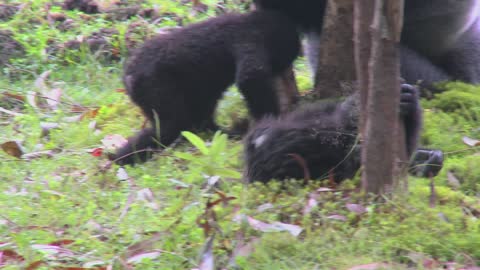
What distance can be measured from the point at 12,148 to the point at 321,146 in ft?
5.42

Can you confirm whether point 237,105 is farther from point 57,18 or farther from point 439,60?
point 57,18

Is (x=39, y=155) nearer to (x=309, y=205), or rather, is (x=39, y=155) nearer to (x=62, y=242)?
(x=62, y=242)

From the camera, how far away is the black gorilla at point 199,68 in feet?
11.7

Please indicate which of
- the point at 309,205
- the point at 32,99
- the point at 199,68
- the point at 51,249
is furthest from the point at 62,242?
the point at 32,99

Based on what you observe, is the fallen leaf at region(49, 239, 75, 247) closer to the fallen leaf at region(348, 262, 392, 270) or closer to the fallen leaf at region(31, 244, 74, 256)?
the fallen leaf at region(31, 244, 74, 256)

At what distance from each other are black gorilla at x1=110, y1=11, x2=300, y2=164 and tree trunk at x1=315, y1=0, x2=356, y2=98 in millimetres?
168

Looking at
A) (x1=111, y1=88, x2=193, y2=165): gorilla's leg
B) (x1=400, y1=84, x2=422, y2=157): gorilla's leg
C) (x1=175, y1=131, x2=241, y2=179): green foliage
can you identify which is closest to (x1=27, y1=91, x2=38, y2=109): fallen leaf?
(x1=111, y1=88, x2=193, y2=165): gorilla's leg

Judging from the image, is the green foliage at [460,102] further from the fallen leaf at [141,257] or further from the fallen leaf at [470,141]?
the fallen leaf at [141,257]

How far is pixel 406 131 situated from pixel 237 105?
4.67 feet

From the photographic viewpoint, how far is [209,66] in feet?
11.9

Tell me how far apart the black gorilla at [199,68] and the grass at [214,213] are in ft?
0.60

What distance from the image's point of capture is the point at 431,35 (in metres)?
4.21

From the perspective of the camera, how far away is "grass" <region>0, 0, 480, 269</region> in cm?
236

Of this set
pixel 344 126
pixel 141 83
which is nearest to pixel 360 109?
pixel 344 126
